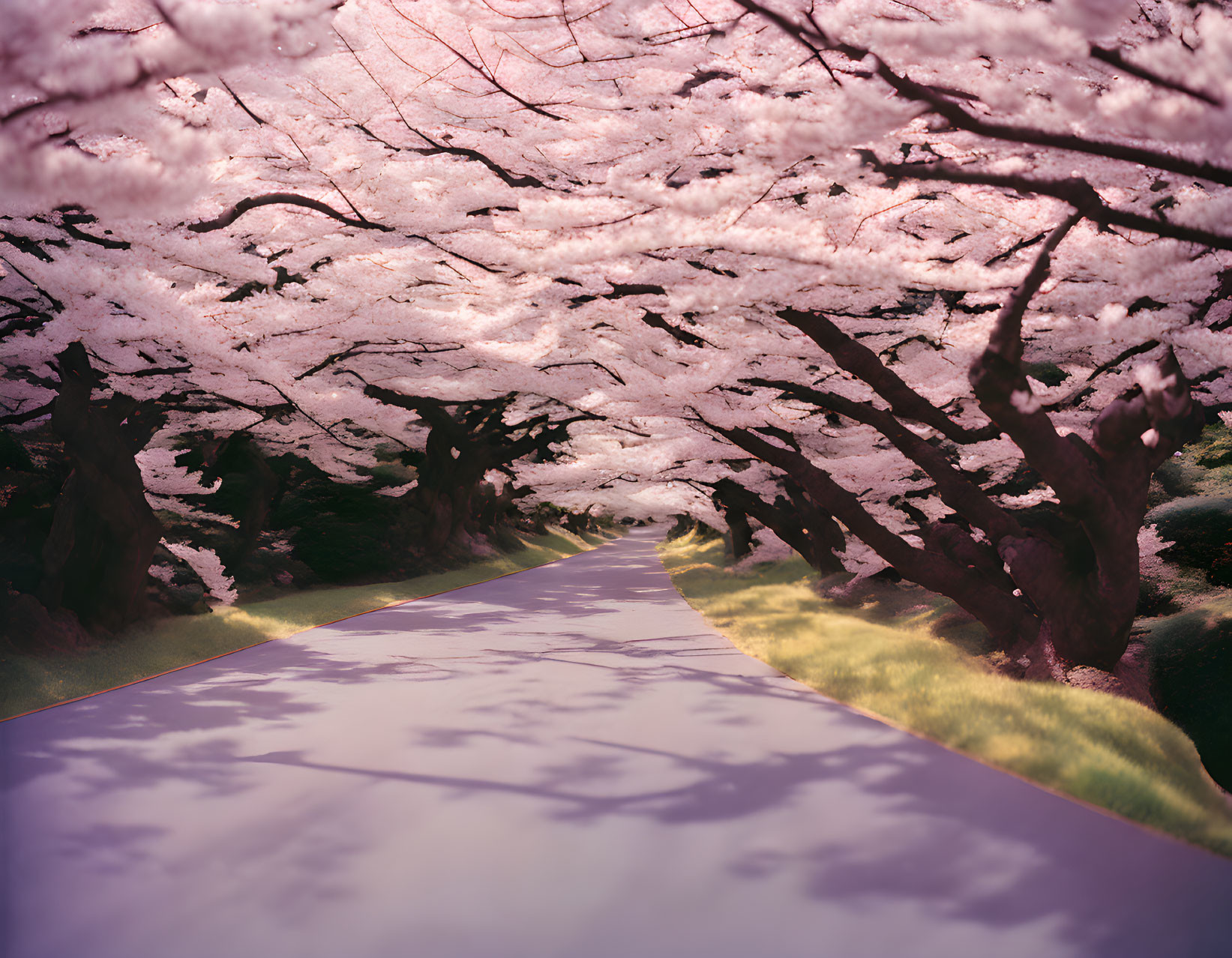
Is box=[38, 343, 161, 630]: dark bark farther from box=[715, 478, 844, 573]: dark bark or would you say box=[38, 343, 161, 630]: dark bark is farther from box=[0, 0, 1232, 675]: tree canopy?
box=[715, 478, 844, 573]: dark bark

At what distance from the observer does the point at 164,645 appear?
11820 millimetres

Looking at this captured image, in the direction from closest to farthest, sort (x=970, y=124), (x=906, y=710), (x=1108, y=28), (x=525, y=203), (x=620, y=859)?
(x=1108, y=28)
(x=620, y=859)
(x=970, y=124)
(x=906, y=710)
(x=525, y=203)

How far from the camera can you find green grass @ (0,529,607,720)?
893 cm

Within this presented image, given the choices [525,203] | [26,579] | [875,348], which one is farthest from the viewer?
[875,348]

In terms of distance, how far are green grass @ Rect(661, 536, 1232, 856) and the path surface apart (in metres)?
0.33

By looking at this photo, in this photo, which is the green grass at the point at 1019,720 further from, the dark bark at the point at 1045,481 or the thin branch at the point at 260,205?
the thin branch at the point at 260,205

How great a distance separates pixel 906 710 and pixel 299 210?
1044 cm

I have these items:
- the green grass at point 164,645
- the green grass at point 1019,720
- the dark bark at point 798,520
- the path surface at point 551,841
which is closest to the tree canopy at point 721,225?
the green grass at point 1019,720

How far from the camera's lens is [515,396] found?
80.4 feet

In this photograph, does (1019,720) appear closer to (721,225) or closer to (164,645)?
(721,225)

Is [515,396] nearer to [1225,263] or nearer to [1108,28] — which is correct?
[1225,263]

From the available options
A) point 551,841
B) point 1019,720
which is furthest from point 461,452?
point 551,841

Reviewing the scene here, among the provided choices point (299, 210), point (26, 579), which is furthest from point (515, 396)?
point (26, 579)

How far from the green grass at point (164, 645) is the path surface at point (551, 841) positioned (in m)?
0.88
